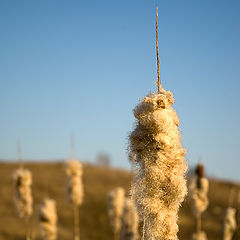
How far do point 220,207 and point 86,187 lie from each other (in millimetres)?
13470

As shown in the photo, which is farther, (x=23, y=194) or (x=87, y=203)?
(x=87, y=203)

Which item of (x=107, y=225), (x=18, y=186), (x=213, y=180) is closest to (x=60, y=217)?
(x=107, y=225)

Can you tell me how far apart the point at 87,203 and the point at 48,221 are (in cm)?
2832

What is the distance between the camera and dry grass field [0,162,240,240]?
3469 centimetres

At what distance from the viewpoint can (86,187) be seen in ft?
150

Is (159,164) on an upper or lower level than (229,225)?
upper

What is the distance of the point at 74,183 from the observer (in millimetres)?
13641

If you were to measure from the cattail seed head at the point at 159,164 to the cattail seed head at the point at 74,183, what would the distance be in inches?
388

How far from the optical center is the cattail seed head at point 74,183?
13250 millimetres

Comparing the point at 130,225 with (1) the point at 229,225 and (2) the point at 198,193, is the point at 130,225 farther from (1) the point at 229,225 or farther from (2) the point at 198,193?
(1) the point at 229,225

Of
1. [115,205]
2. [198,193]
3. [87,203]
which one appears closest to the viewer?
[198,193]

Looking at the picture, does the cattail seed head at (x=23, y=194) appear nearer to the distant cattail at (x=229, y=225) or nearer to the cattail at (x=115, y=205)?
the distant cattail at (x=229, y=225)

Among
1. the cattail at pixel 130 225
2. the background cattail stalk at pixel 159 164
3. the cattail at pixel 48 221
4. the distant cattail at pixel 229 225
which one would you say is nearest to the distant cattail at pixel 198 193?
the distant cattail at pixel 229 225

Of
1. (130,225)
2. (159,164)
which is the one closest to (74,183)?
(130,225)
